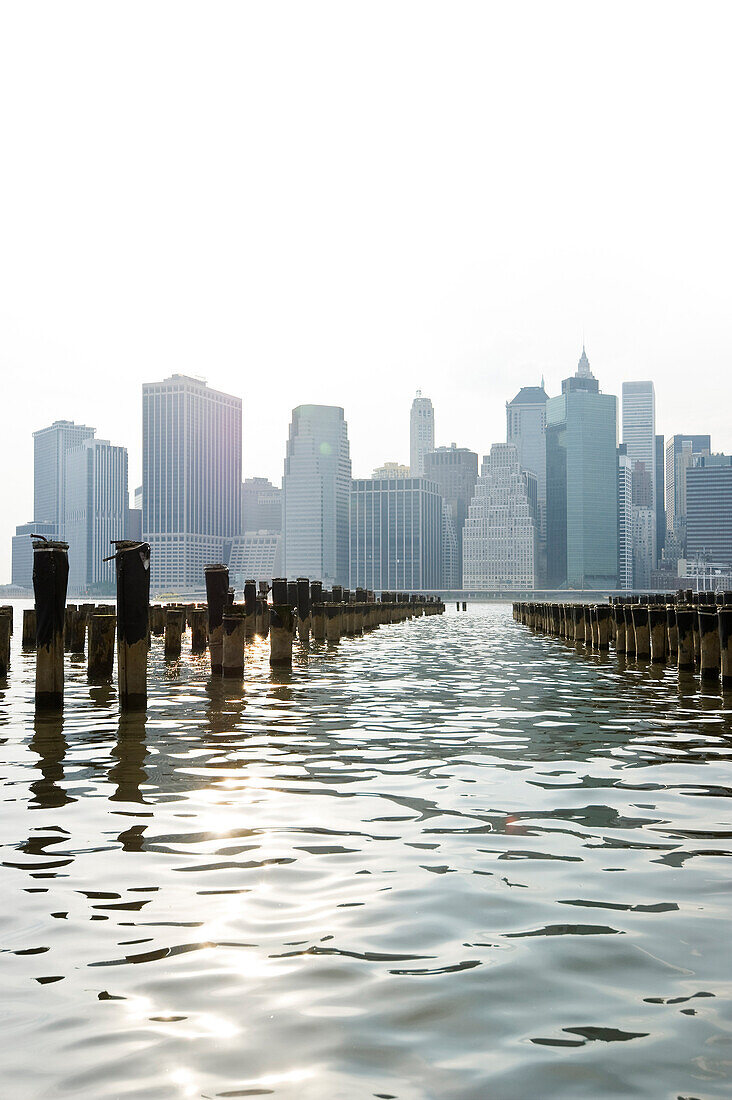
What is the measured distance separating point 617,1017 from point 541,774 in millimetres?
6296

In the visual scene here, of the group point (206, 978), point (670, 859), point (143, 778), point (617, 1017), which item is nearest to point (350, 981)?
point (206, 978)

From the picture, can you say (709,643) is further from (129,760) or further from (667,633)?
(129,760)

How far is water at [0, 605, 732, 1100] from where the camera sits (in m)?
4.34

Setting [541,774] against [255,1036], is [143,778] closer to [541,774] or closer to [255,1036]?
[541,774]

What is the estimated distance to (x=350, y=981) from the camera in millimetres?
5191

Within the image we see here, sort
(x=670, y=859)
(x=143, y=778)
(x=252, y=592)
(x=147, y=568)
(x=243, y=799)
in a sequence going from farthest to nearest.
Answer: (x=252, y=592)
(x=147, y=568)
(x=143, y=778)
(x=243, y=799)
(x=670, y=859)

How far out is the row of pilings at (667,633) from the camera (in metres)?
20.2

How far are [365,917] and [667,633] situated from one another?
2166 cm

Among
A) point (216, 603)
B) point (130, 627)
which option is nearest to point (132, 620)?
point (130, 627)

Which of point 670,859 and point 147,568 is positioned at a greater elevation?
point 147,568

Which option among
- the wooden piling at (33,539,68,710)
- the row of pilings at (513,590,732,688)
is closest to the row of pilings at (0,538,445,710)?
the wooden piling at (33,539,68,710)

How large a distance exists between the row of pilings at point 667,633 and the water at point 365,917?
7.53m

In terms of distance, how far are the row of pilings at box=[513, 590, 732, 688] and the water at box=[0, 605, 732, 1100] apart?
296 inches

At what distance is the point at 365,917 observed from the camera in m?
6.22
